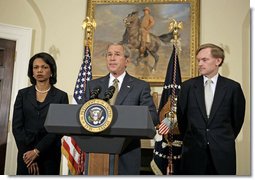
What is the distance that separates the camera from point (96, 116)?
201cm

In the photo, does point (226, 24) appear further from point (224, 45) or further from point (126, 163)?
point (126, 163)

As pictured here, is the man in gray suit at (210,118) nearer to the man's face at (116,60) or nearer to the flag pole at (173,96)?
the flag pole at (173,96)

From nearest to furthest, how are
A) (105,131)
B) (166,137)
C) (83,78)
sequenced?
1. (105,131)
2. (166,137)
3. (83,78)

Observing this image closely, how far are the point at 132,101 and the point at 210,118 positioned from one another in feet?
1.97

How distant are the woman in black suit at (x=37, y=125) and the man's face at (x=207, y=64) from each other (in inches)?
43.8

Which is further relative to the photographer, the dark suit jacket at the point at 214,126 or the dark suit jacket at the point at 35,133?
the dark suit jacket at the point at 35,133

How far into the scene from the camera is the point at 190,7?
13.9 feet

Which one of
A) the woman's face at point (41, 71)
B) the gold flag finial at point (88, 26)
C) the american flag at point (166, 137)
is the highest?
the gold flag finial at point (88, 26)

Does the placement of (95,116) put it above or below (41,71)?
below

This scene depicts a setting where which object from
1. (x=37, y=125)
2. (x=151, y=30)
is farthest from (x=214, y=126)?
(x=151, y=30)

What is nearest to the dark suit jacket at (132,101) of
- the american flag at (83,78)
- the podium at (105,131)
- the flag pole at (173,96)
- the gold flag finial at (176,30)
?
the podium at (105,131)

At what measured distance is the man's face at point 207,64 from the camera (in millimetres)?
3105

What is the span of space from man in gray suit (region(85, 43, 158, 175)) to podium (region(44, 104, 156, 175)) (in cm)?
30

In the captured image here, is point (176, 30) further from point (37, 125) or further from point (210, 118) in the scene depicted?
point (37, 125)
